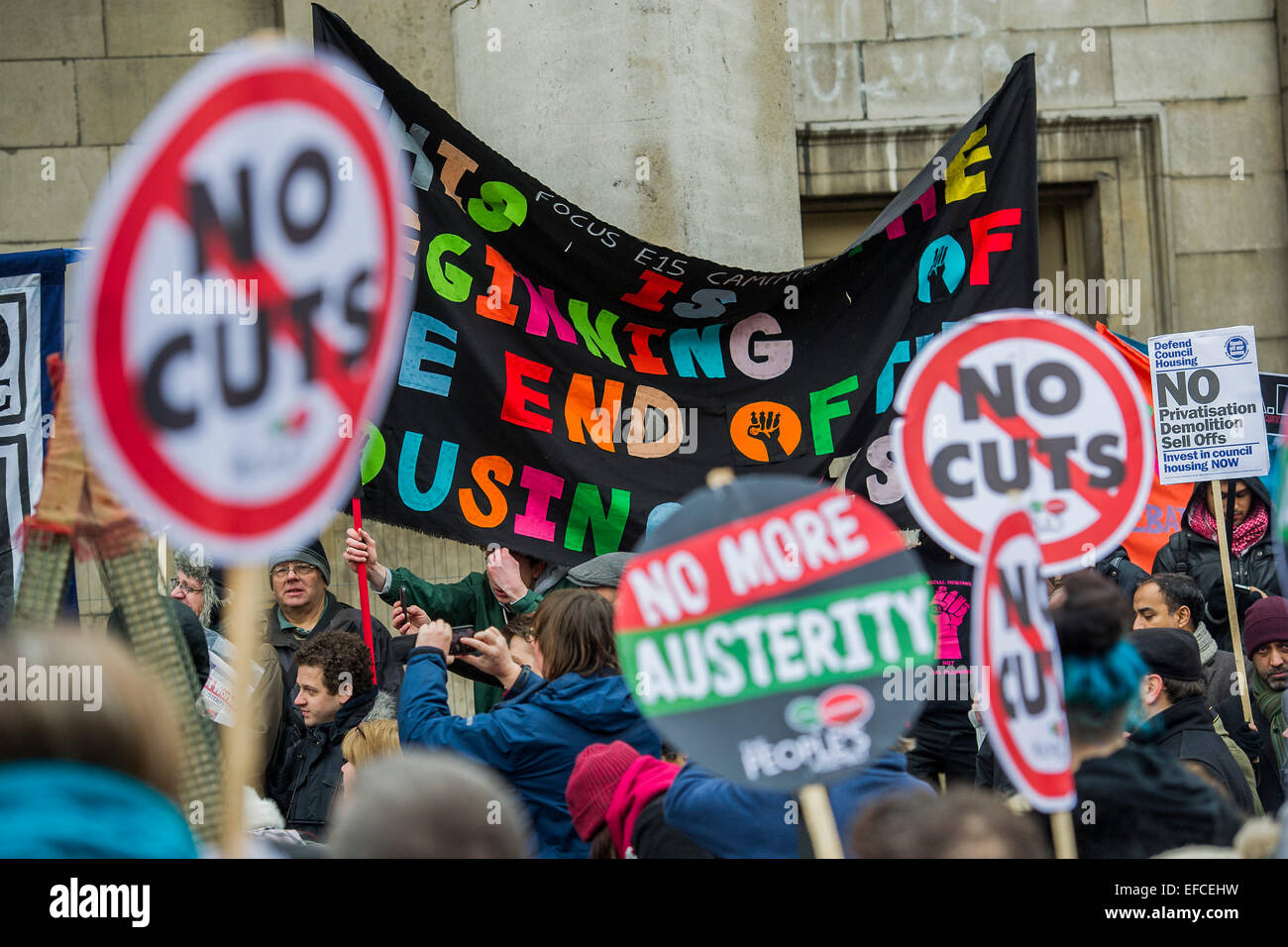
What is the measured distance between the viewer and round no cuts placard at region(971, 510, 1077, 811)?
251 cm

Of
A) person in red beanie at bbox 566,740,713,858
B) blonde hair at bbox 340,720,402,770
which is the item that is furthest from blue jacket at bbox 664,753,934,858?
blonde hair at bbox 340,720,402,770

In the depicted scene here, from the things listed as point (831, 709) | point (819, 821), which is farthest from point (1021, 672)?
point (819, 821)

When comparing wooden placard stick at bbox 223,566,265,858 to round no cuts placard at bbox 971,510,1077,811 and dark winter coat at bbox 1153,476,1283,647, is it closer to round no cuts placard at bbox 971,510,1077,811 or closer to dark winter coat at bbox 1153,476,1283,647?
round no cuts placard at bbox 971,510,1077,811

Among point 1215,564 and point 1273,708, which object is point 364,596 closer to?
point 1273,708

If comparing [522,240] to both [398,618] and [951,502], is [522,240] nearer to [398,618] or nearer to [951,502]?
[398,618]

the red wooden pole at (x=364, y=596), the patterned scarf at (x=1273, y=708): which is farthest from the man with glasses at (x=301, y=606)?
the patterned scarf at (x=1273, y=708)

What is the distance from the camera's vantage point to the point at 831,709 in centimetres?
243

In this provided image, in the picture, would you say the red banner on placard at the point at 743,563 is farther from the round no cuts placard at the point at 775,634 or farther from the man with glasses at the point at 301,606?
the man with glasses at the point at 301,606

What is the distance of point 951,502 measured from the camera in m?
2.89

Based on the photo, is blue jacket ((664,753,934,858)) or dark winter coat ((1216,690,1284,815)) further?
dark winter coat ((1216,690,1284,815))

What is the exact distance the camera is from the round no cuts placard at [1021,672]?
98.7 inches

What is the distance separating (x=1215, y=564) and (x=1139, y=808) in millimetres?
4078

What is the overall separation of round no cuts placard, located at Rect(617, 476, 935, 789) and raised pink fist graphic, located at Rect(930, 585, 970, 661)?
249 cm

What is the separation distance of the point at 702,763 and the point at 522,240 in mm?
2404
